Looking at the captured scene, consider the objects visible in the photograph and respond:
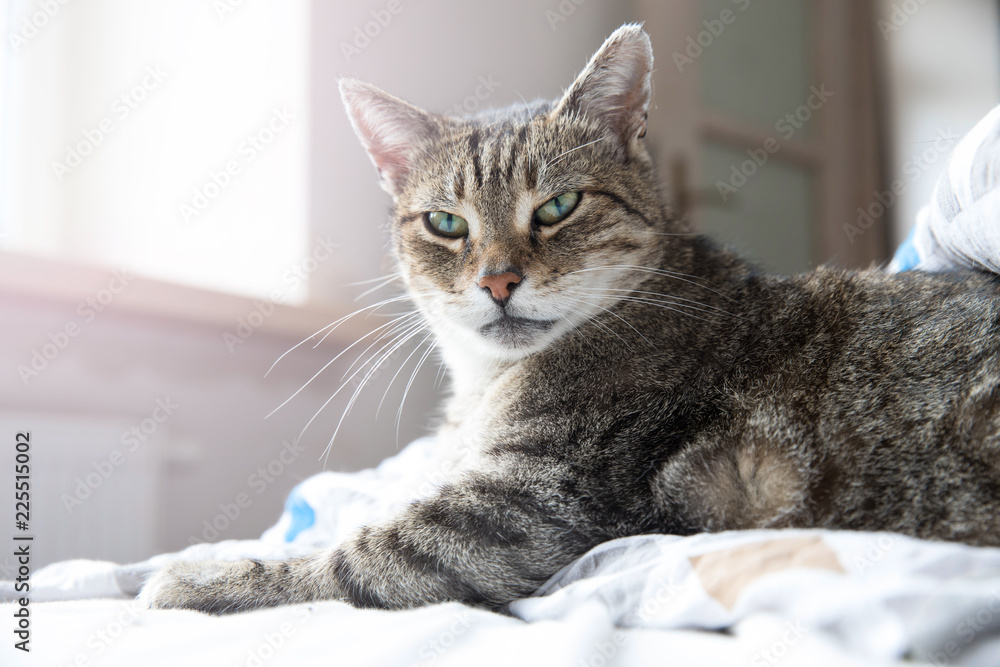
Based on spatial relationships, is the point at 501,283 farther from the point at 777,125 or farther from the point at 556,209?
the point at 777,125

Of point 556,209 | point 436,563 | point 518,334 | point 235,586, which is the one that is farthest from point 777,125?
point 235,586

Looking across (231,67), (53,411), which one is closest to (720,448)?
(53,411)

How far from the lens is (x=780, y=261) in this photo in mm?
3760

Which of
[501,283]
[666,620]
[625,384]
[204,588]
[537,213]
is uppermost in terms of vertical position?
[537,213]

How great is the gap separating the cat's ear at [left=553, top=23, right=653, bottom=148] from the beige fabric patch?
771 millimetres

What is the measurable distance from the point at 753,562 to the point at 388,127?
1.02 m

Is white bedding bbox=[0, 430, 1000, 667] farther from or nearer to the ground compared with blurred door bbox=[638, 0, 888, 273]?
nearer to the ground

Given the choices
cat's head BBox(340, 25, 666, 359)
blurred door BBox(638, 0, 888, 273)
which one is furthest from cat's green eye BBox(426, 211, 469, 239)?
blurred door BBox(638, 0, 888, 273)

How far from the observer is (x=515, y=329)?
1.06 m

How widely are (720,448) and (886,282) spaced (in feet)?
1.31

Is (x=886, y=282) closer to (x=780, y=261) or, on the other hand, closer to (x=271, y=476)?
(x=271, y=476)

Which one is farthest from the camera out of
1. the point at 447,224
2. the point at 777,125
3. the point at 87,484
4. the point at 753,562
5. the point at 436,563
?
the point at 777,125

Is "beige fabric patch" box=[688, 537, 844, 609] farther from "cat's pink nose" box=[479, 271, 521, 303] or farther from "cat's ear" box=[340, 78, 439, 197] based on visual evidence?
"cat's ear" box=[340, 78, 439, 197]

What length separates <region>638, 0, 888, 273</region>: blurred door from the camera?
3182mm
